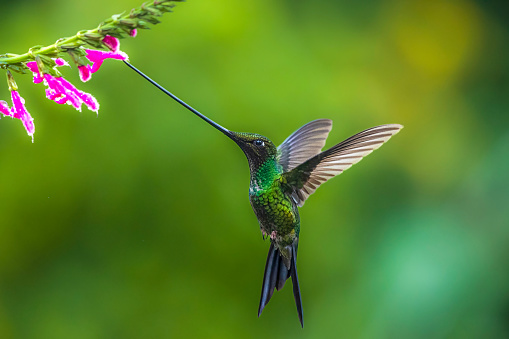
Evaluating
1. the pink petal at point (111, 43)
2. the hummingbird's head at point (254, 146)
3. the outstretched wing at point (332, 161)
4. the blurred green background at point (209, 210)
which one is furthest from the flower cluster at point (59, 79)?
the blurred green background at point (209, 210)

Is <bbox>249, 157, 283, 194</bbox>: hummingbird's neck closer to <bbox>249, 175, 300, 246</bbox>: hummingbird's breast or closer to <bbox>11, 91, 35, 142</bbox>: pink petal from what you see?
<bbox>249, 175, 300, 246</bbox>: hummingbird's breast

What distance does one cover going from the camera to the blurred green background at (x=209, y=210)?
8.61ft

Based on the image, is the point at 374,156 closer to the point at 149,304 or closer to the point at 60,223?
the point at 149,304

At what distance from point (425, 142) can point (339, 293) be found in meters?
0.95

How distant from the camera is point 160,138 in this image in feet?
8.71

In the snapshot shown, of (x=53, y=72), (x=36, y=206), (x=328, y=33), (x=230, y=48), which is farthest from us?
(x=328, y=33)

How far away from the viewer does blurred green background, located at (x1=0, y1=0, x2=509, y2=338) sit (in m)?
2.62

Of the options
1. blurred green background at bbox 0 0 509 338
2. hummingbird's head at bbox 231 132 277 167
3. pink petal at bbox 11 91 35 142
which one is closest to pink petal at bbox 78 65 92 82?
pink petal at bbox 11 91 35 142

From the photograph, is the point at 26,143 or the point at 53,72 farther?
the point at 26,143

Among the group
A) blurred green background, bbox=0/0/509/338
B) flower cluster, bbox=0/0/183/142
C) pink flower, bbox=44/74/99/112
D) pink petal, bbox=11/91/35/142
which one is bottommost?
blurred green background, bbox=0/0/509/338

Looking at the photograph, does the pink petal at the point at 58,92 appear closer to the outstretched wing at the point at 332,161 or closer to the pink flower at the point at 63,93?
the pink flower at the point at 63,93

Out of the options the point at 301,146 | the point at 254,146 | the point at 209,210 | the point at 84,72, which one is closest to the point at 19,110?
the point at 84,72

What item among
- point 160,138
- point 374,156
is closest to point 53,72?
point 160,138

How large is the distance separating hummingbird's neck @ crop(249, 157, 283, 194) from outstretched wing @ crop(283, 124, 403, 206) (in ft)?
0.15
